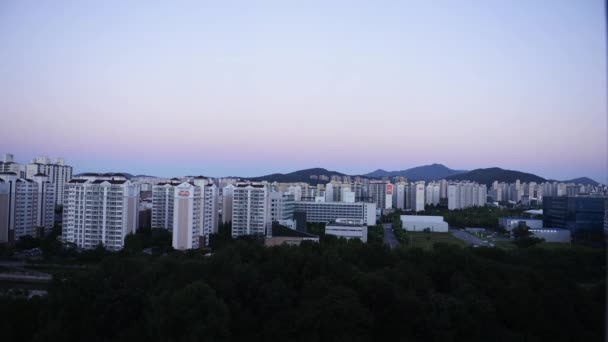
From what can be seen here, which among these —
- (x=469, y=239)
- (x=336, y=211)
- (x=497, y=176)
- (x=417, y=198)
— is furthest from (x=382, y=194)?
(x=497, y=176)

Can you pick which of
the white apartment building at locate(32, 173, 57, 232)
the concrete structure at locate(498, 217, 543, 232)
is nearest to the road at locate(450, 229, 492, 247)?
the concrete structure at locate(498, 217, 543, 232)

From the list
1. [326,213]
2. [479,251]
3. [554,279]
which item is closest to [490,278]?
[554,279]

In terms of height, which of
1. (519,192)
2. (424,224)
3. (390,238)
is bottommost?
(390,238)

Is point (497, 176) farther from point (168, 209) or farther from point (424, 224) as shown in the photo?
point (168, 209)

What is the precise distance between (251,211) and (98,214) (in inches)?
103

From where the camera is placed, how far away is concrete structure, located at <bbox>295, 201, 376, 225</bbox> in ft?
40.8

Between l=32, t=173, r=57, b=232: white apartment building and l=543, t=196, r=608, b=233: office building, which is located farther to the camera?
l=543, t=196, r=608, b=233: office building

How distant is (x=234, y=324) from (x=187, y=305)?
40cm

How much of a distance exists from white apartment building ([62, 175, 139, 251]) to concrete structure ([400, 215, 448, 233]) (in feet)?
24.8

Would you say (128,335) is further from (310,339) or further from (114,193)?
(114,193)

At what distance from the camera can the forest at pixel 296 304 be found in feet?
9.21

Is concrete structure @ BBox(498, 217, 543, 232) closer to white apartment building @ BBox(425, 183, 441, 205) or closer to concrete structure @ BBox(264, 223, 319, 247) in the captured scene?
concrete structure @ BBox(264, 223, 319, 247)

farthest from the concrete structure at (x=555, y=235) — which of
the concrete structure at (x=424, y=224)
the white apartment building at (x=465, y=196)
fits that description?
the white apartment building at (x=465, y=196)

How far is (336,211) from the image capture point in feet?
41.7
